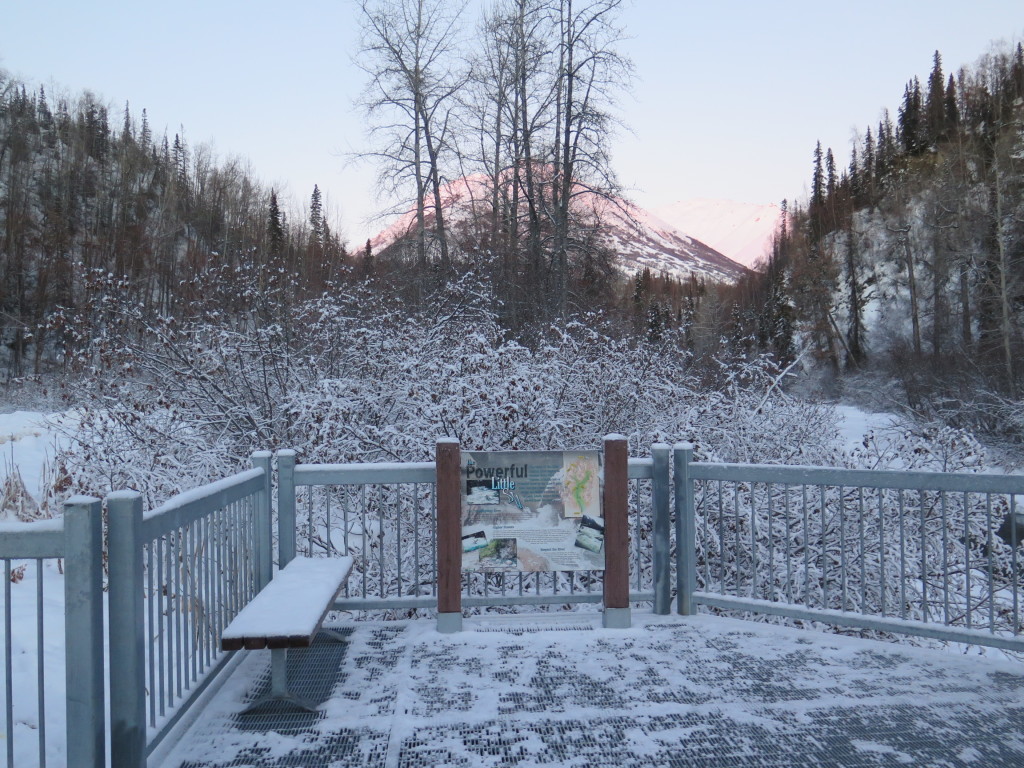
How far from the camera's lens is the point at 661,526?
5566 millimetres

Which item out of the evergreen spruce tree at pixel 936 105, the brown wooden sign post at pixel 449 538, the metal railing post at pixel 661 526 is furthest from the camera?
the evergreen spruce tree at pixel 936 105

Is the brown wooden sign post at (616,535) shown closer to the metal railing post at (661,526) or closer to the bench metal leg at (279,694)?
the metal railing post at (661,526)

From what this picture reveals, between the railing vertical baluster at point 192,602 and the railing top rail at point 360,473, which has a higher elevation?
the railing top rail at point 360,473

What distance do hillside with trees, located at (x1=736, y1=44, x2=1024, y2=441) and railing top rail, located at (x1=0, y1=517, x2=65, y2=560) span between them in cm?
1256

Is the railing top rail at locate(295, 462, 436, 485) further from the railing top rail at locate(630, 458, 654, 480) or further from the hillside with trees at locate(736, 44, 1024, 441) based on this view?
the hillside with trees at locate(736, 44, 1024, 441)

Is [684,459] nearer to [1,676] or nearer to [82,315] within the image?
[1,676]

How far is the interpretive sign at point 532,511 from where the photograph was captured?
5.29 metres

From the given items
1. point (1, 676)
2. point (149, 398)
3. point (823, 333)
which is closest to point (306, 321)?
point (149, 398)

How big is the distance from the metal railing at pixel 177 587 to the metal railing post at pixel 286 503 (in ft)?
0.63

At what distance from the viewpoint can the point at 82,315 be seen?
939 centimetres

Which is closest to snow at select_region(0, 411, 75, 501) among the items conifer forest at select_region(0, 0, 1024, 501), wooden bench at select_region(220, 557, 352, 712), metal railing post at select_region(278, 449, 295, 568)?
conifer forest at select_region(0, 0, 1024, 501)

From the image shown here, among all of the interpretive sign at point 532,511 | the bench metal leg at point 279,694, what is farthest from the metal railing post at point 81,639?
the interpretive sign at point 532,511

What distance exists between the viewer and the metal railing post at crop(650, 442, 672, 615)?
219 inches

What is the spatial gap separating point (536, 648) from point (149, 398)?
21.4ft
